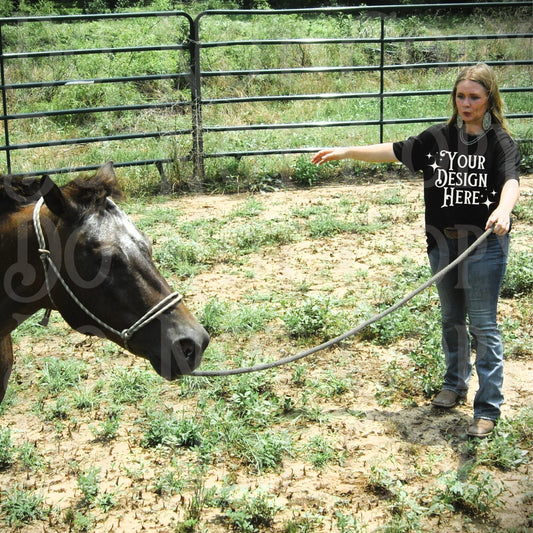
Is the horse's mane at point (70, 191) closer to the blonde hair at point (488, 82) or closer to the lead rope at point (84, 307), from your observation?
the lead rope at point (84, 307)

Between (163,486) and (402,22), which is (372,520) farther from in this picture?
(402,22)

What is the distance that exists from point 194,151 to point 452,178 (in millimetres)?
5386

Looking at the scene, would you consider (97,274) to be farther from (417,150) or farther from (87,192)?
(417,150)

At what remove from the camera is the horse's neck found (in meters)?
2.65

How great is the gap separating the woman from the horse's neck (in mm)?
1636

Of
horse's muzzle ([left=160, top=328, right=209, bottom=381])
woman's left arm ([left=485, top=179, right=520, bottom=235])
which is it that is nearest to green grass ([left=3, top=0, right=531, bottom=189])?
woman's left arm ([left=485, top=179, right=520, bottom=235])

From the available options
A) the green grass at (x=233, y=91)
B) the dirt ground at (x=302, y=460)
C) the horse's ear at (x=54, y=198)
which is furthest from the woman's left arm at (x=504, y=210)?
the green grass at (x=233, y=91)

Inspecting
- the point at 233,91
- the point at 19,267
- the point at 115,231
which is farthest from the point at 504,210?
the point at 233,91

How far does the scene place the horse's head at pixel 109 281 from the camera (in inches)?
102

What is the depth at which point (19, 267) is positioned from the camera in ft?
8.80

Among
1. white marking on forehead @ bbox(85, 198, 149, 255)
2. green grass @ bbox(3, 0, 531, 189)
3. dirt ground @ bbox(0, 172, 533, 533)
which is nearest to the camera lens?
white marking on forehead @ bbox(85, 198, 149, 255)

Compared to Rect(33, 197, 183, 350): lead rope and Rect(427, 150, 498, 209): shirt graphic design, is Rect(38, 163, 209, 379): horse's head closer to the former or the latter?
Rect(33, 197, 183, 350): lead rope

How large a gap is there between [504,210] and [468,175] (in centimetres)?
37

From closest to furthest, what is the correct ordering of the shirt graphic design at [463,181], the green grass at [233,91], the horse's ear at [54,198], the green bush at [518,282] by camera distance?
1. the horse's ear at [54,198]
2. the shirt graphic design at [463,181]
3. the green bush at [518,282]
4. the green grass at [233,91]
